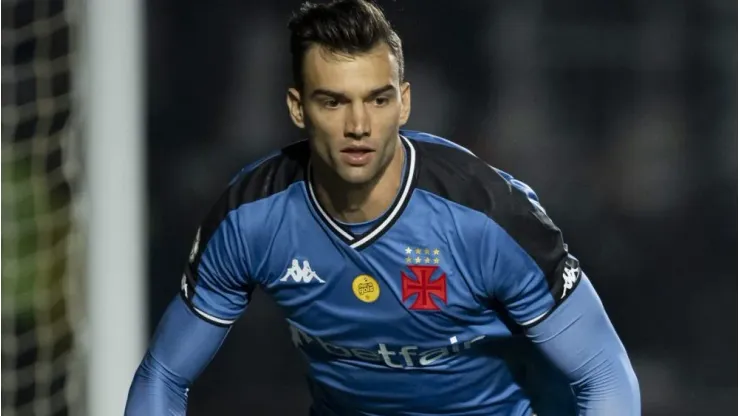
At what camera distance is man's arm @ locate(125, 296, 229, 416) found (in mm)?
2324

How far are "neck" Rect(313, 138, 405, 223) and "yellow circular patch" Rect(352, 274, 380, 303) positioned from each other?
96mm

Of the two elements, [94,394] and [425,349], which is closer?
[425,349]

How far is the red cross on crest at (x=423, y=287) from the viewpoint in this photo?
2.23 meters

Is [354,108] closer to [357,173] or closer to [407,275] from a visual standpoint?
[357,173]

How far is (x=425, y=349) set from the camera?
231cm

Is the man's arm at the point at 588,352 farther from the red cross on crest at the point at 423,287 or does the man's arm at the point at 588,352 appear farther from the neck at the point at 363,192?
the neck at the point at 363,192

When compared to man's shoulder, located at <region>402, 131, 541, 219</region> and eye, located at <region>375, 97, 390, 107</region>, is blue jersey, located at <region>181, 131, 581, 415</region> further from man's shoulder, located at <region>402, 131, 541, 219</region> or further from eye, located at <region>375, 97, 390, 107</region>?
eye, located at <region>375, 97, 390, 107</region>

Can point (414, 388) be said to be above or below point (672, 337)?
above

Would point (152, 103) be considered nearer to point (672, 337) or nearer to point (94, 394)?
point (94, 394)

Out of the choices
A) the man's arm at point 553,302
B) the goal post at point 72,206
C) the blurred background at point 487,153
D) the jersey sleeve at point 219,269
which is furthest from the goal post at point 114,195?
the man's arm at point 553,302

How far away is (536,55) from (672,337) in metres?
0.74

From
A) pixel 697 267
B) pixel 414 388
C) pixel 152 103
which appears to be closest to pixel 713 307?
pixel 697 267

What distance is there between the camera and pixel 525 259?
215 cm

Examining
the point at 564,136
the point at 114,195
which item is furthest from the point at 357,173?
the point at 564,136
